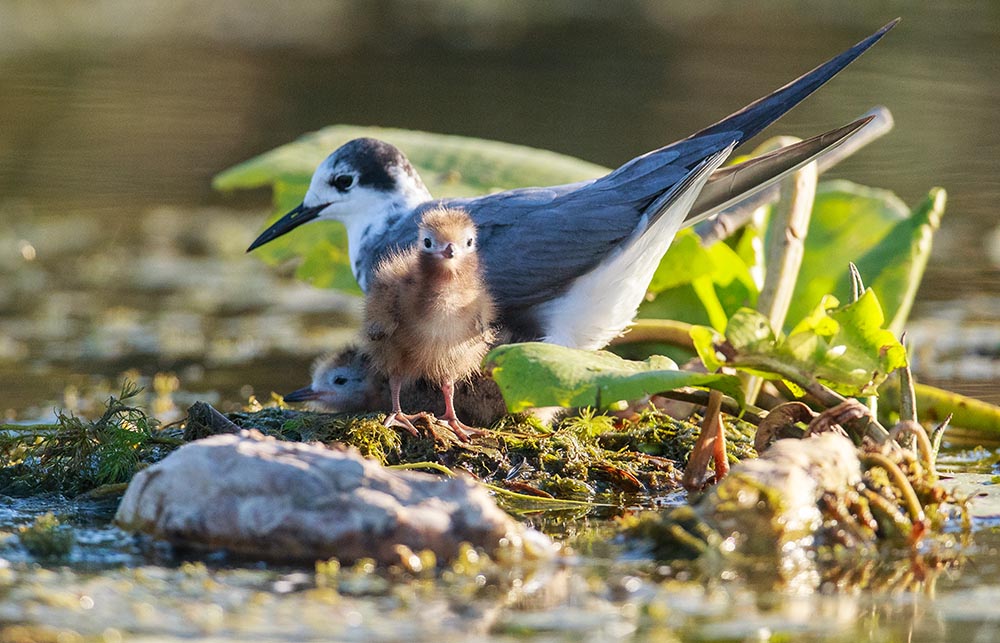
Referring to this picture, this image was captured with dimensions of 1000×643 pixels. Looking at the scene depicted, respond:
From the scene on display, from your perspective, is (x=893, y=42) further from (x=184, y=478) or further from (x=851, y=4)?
(x=184, y=478)

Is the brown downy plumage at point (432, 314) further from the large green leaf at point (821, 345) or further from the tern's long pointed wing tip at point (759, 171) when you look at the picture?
the tern's long pointed wing tip at point (759, 171)

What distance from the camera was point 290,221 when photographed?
5.88 meters

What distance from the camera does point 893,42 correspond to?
513 inches

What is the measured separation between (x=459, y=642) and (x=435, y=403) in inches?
70.3

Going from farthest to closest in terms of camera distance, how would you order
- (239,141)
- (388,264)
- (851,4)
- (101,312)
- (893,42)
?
(851,4) < (893,42) < (239,141) < (101,312) < (388,264)

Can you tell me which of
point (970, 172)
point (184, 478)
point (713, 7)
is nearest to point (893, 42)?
point (713, 7)

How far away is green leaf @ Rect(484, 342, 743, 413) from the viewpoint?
13.0ft

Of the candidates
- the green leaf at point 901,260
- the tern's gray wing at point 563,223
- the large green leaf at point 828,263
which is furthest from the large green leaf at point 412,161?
the green leaf at point 901,260

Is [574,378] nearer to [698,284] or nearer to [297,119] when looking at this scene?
[698,284]

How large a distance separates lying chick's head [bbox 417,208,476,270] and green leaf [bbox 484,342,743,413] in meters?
0.39

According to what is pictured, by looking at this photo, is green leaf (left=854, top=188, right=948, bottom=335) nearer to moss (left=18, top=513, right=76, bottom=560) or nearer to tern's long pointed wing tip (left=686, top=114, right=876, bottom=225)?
tern's long pointed wing tip (left=686, top=114, right=876, bottom=225)

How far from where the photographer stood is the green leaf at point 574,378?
3969 millimetres

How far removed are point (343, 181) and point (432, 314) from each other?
1.51 meters

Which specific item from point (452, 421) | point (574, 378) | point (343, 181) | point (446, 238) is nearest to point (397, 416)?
point (452, 421)
